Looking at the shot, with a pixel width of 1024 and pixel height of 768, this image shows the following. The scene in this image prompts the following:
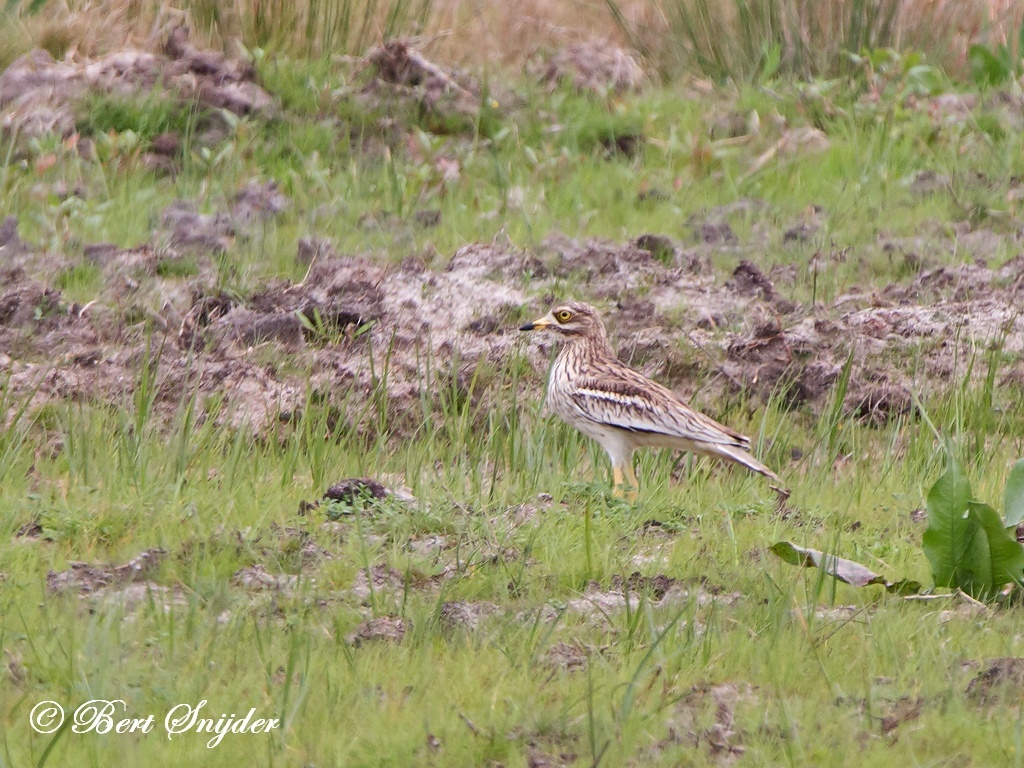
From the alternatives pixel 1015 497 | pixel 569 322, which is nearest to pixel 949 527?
pixel 1015 497

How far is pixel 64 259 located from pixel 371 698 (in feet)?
18.1

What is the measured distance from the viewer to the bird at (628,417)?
6953 mm

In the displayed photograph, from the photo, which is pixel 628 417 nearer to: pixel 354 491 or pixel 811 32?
pixel 354 491

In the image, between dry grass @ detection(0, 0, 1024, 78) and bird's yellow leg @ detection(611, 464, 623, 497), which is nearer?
bird's yellow leg @ detection(611, 464, 623, 497)

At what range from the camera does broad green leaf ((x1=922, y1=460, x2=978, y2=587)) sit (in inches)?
199

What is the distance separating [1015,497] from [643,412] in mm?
2142

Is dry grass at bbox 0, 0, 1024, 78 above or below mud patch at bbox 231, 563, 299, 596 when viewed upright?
below

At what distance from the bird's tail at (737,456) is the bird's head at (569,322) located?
1.05 meters

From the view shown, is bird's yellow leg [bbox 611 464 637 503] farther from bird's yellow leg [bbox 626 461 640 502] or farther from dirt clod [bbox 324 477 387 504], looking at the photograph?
dirt clod [bbox 324 477 387 504]

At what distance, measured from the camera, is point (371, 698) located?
4.23m

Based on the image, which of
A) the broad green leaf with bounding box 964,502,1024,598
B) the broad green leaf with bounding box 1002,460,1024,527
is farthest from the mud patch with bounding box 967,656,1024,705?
the broad green leaf with bounding box 1002,460,1024,527

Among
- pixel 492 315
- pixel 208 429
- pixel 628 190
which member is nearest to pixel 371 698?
pixel 208 429

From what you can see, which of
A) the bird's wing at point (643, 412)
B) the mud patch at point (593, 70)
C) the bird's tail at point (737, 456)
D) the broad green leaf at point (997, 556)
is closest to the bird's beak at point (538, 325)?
the bird's wing at point (643, 412)

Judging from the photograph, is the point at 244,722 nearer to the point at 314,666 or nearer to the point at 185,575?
the point at 314,666
